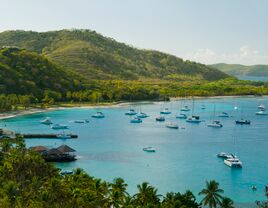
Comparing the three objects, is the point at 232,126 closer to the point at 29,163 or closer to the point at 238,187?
the point at 238,187

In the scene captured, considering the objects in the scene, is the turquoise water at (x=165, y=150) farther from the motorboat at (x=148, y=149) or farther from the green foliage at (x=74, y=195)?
the green foliage at (x=74, y=195)

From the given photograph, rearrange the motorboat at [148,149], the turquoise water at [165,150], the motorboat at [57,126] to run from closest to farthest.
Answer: the turquoise water at [165,150] → the motorboat at [148,149] → the motorboat at [57,126]

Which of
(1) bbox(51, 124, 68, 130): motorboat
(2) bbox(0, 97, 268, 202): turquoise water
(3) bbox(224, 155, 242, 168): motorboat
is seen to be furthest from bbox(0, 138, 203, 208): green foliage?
(1) bbox(51, 124, 68, 130): motorboat

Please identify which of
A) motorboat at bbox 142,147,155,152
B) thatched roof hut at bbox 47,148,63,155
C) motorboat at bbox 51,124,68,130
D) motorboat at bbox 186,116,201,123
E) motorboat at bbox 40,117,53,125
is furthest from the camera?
motorboat at bbox 186,116,201,123

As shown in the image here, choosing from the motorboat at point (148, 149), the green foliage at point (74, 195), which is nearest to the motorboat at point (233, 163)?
the motorboat at point (148, 149)

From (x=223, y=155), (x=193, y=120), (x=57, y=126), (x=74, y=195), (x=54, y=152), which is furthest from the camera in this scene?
(x=193, y=120)

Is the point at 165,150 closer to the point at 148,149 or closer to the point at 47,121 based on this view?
the point at 148,149

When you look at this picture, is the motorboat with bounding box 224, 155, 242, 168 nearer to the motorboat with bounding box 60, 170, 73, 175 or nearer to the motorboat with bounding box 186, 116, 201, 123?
the motorboat with bounding box 60, 170, 73, 175

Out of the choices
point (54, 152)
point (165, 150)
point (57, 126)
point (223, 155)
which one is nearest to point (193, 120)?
point (57, 126)
